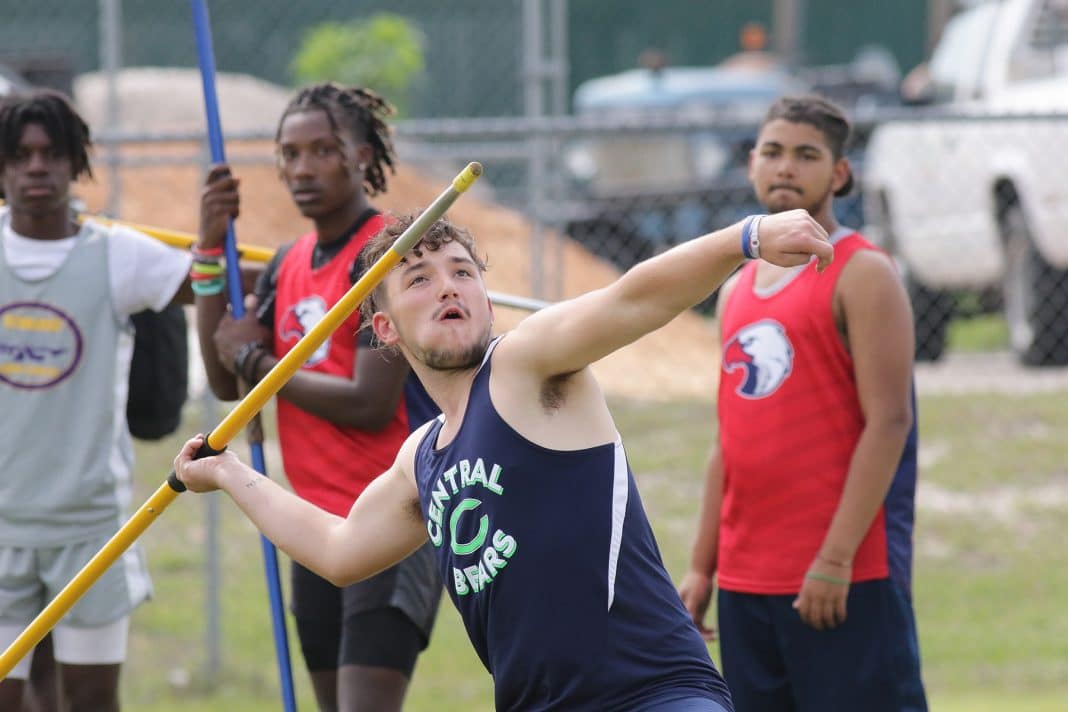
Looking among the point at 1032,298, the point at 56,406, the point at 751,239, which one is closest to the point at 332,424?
the point at 56,406

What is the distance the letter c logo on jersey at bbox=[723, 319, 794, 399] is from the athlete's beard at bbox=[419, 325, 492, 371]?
121cm

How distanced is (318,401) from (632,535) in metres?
1.40

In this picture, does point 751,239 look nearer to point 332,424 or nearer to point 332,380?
point 332,380

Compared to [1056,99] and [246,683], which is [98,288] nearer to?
[246,683]

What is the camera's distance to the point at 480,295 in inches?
145

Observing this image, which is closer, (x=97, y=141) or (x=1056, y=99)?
(x=97, y=141)

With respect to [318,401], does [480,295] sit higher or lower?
higher

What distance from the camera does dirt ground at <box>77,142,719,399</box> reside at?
12.1 m

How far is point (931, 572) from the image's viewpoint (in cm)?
896

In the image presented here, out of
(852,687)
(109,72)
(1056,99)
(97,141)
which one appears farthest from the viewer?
(1056,99)

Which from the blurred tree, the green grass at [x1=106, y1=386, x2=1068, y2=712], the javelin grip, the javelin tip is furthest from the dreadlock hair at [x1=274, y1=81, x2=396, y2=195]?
the blurred tree

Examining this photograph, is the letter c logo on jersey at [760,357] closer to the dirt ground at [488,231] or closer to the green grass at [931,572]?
the green grass at [931,572]

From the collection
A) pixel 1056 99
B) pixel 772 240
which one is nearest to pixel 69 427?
pixel 772 240

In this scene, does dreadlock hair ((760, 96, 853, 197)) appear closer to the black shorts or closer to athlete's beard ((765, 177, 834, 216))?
athlete's beard ((765, 177, 834, 216))
